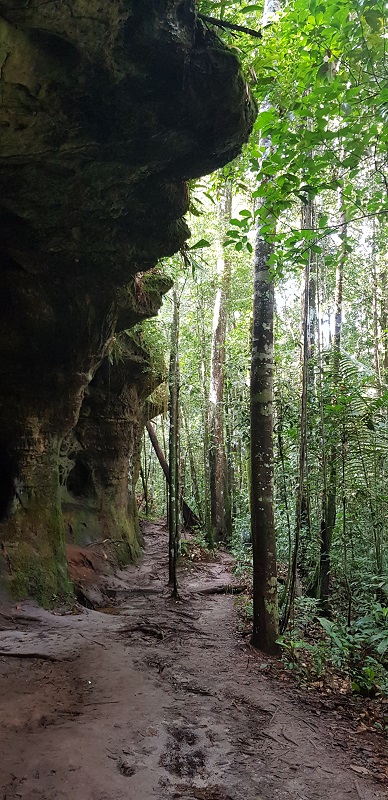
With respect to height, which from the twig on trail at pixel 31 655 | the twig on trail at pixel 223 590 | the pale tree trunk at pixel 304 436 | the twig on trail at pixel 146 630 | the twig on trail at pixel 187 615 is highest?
the pale tree trunk at pixel 304 436

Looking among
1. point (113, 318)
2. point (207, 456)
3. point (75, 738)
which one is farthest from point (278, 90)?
point (207, 456)

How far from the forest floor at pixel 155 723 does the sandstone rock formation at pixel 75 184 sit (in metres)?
1.95

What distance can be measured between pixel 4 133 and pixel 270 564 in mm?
6210

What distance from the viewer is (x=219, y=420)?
17.0 meters

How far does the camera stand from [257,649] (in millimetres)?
6797

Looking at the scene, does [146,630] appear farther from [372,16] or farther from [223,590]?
[372,16]

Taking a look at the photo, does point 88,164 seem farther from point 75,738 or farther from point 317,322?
point 75,738

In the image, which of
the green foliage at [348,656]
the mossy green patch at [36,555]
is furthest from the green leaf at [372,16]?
the mossy green patch at [36,555]

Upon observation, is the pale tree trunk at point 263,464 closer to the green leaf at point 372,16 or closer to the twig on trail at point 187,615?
the twig on trail at point 187,615

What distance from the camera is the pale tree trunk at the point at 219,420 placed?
16781 mm

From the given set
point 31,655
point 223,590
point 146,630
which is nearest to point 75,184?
point 31,655

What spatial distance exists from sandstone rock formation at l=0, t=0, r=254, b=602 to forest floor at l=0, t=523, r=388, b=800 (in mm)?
1950

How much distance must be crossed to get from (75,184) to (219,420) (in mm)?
11991

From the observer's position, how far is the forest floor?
140 inches
